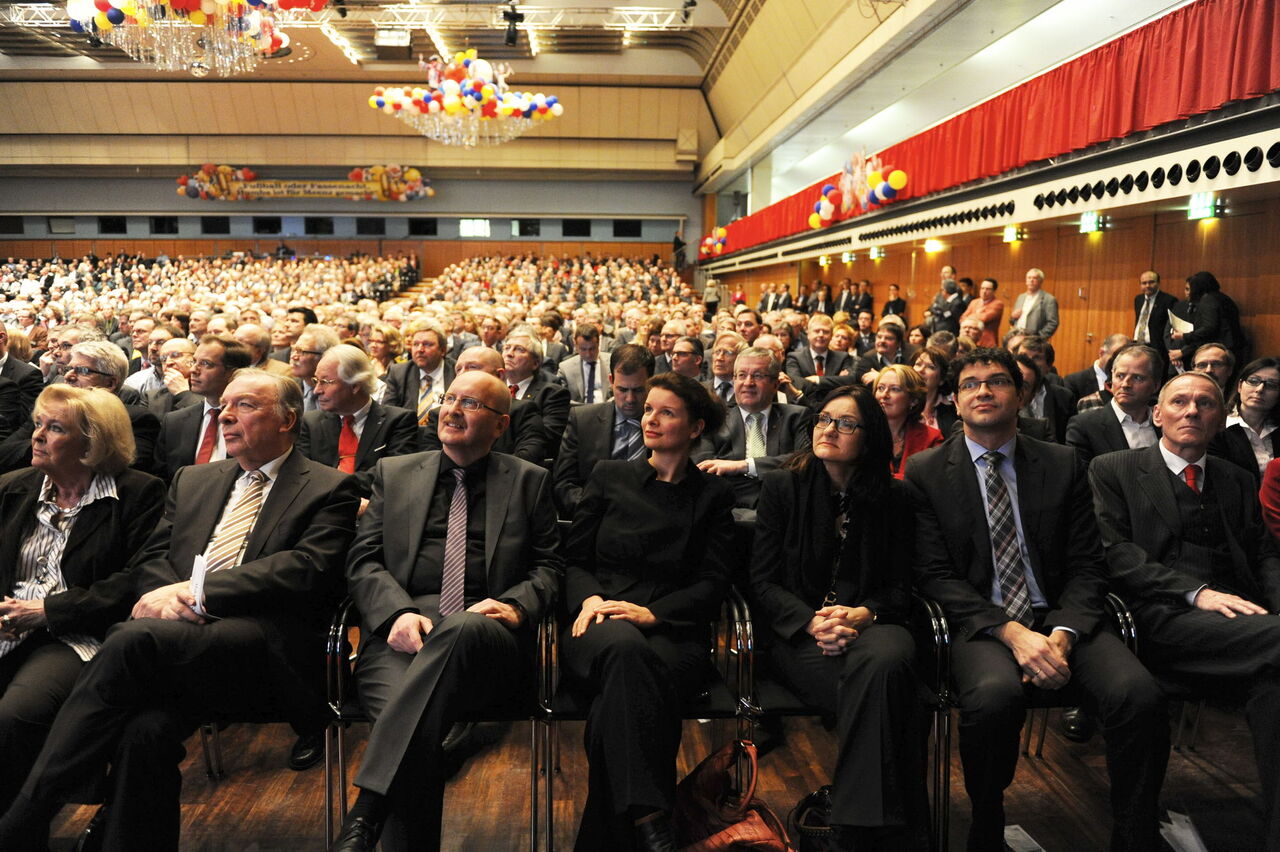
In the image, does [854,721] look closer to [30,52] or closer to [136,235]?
[30,52]

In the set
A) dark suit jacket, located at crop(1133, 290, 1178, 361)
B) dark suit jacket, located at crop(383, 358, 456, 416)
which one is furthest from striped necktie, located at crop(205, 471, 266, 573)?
dark suit jacket, located at crop(1133, 290, 1178, 361)

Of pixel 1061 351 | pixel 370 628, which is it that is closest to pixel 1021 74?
pixel 1061 351

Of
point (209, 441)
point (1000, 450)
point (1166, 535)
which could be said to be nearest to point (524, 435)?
point (209, 441)

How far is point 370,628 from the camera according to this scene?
246 cm

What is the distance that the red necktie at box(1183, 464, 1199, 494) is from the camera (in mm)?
2773

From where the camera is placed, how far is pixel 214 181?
2411 centimetres

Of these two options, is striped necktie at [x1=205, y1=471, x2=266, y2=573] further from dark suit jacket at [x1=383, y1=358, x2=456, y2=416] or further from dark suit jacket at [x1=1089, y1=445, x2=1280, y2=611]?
dark suit jacket at [x1=1089, y1=445, x2=1280, y2=611]

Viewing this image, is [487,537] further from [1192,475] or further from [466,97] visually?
[466,97]

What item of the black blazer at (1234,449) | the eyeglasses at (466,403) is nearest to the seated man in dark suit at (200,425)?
the eyeglasses at (466,403)

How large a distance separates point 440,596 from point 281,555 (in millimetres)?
461

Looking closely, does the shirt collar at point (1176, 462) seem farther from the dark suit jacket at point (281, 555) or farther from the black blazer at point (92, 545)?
the black blazer at point (92, 545)

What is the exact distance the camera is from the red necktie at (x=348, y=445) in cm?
377

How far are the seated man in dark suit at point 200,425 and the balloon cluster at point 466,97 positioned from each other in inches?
404

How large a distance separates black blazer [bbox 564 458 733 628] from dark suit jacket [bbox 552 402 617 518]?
905 millimetres
